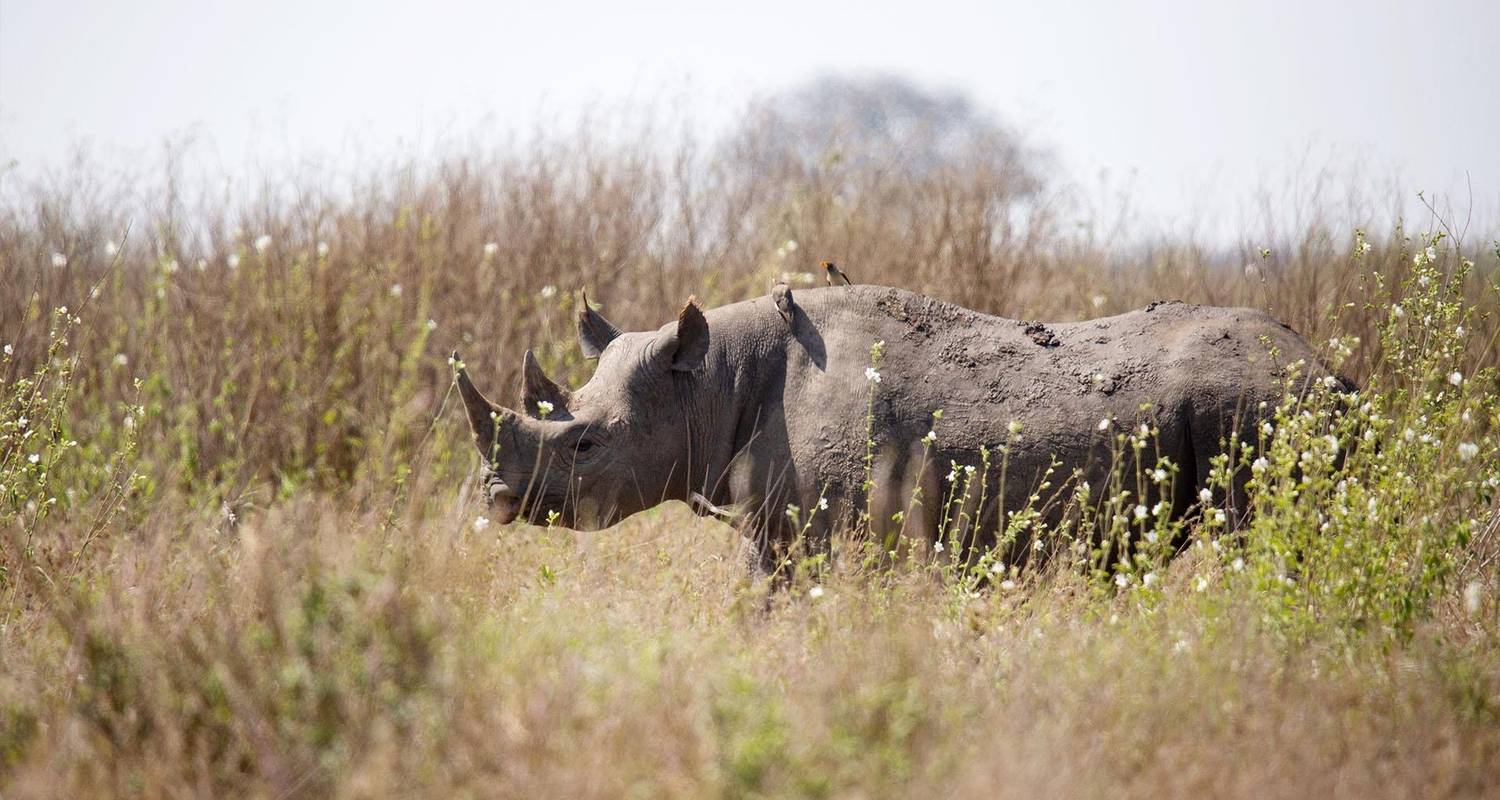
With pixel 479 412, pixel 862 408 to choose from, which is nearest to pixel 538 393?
pixel 479 412

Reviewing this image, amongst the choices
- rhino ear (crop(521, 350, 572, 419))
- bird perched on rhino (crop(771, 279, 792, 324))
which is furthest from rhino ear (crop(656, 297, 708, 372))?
rhino ear (crop(521, 350, 572, 419))

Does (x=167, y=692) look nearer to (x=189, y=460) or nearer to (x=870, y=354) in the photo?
(x=870, y=354)

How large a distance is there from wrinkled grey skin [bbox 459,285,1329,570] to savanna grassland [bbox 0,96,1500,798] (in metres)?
0.19

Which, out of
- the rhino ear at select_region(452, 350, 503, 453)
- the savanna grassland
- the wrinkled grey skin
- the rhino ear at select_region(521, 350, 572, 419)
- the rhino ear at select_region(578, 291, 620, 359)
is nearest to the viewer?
the savanna grassland

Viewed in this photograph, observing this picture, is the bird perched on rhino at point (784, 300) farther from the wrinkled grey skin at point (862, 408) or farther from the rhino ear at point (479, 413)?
the rhino ear at point (479, 413)

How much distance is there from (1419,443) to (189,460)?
20.0 feet

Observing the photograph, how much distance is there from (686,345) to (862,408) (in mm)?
768

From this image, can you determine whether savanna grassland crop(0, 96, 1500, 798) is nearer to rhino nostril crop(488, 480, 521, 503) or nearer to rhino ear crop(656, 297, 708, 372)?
rhino nostril crop(488, 480, 521, 503)

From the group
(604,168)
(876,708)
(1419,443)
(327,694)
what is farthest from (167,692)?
(604,168)

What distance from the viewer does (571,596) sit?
16.5 ft

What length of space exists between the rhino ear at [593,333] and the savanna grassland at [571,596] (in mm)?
852

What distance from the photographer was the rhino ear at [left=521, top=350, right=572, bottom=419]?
5.32m

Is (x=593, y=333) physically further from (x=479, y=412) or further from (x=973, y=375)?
(x=973, y=375)

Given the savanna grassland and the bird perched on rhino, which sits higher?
the bird perched on rhino
